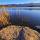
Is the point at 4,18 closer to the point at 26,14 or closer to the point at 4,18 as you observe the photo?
the point at 4,18

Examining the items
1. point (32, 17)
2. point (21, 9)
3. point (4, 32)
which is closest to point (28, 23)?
point (32, 17)

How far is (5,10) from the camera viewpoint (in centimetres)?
169

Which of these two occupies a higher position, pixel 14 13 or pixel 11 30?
pixel 14 13

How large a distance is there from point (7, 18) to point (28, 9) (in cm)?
29

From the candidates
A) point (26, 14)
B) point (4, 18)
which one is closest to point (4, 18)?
point (4, 18)

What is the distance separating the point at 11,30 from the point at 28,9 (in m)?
0.33

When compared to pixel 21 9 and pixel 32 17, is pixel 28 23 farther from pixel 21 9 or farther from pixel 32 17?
pixel 21 9

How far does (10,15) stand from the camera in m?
1.68

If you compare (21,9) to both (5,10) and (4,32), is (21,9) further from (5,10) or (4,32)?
(4,32)

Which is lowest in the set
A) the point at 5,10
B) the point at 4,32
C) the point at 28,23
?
the point at 4,32

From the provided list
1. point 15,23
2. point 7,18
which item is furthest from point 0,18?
point 15,23

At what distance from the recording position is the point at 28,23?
5.38 ft

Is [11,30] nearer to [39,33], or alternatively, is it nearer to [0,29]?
[0,29]

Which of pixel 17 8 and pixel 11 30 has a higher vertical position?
pixel 17 8
